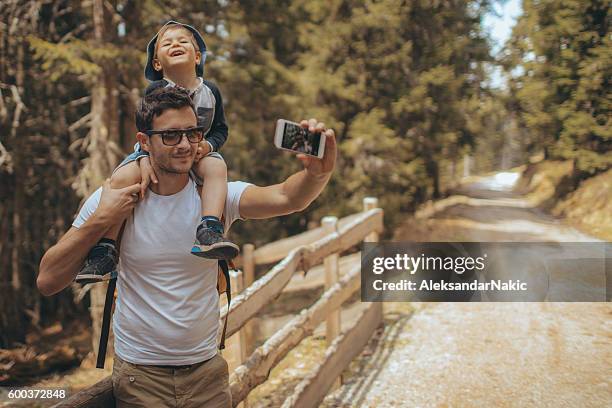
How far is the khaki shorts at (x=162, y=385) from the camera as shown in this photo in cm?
158

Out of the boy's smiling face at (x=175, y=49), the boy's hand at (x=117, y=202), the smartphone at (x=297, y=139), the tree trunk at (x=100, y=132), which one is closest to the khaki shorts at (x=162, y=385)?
the boy's hand at (x=117, y=202)

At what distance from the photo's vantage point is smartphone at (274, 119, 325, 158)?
156 cm

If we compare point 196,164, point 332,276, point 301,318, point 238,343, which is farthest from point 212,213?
point 332,276

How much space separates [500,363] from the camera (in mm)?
3949

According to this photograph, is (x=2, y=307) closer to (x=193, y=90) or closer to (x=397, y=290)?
(x=397, y=290)

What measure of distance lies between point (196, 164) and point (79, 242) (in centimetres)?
44

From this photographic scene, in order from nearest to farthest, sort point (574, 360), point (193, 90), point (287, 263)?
point (193, 90) < point (287, 263) < point (574, 360)

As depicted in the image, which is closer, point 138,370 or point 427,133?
point 138,370

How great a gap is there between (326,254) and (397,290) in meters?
2.05

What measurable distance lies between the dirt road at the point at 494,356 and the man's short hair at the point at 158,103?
2771mm

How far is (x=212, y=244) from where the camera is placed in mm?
1452

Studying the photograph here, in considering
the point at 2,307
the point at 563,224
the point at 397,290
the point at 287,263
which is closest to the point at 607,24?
the point at 563,224

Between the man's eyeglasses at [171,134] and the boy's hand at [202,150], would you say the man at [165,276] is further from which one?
the boy's hand at [202,150]

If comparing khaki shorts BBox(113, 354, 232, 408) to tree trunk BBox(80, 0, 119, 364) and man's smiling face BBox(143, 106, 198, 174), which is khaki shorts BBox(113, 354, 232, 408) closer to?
man's smiling face BBox(143, 106, 198, 174)
